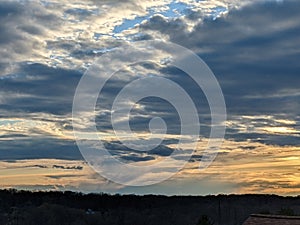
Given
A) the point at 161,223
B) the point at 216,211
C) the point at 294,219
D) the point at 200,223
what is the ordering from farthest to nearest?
the point at 216,211 < the point at 161,223 < the point at 200,223 < the point at 294,219

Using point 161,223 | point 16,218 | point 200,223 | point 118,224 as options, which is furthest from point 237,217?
point 200,223

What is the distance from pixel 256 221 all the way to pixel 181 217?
122m

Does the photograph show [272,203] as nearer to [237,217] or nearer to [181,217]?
[237,217]

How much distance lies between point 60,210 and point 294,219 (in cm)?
13427

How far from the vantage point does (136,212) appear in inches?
7717

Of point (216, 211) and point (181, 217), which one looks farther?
point (216, 211)

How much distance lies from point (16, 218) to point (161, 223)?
1685 inches

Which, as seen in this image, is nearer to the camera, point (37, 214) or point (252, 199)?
point (37, 214)

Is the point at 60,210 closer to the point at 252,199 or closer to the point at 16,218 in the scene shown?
the point at 16,218

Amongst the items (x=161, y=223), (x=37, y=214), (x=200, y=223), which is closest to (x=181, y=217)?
(x=161, y=223)

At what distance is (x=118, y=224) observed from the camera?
177000 millimetres

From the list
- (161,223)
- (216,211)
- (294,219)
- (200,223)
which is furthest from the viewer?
(216,211)

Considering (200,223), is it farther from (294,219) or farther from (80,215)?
(80,215)

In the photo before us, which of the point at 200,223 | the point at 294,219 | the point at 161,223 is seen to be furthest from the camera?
the point at 161,223
